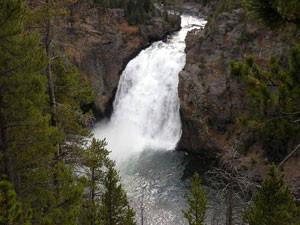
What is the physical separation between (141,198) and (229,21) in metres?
21.2

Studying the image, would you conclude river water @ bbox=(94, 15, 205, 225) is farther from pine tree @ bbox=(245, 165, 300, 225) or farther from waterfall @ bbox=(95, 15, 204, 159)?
pine tree @ bbox=(245, 165, 300, 225)

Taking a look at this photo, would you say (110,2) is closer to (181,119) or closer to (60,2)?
(181,119)

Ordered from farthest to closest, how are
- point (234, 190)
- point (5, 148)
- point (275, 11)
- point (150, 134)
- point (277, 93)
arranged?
1. point (150, 134)
2. point (234, 190)
3. point (5, 148)
4. point (277, 93)
5. point (275, 11)

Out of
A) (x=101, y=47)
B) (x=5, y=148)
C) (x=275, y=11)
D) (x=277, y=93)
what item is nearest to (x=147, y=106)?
(x=101, y=47)

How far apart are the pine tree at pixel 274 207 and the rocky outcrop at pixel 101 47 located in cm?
2792

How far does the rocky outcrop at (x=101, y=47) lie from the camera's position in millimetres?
36406

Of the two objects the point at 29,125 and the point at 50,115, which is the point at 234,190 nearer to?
the point at 50,115

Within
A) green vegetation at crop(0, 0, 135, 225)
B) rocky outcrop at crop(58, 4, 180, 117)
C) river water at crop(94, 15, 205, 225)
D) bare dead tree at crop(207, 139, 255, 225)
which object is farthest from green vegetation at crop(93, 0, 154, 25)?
green vegetation at crop(0, 0, 135, 225)

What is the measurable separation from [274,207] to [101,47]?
32.3 m

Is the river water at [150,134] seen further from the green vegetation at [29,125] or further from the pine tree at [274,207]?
the green vegetation at [29,125]

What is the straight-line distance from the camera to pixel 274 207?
1155 centimetres

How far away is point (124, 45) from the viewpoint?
40.6 metres

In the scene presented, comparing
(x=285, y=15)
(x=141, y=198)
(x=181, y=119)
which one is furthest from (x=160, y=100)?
(x=285, y=15)

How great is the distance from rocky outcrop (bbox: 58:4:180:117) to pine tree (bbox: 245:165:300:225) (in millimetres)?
27924
